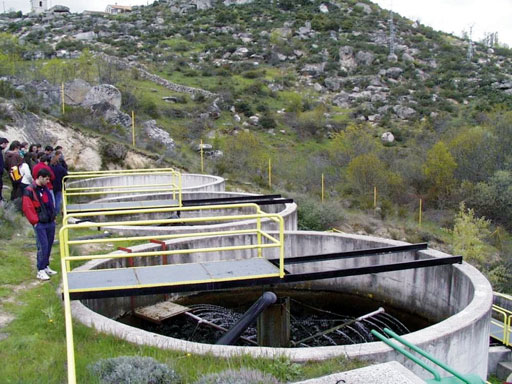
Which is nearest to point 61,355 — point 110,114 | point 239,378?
point 239,378

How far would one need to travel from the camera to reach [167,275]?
6551 mm

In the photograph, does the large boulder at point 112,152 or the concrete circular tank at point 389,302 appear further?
the large boulder at point 112,152

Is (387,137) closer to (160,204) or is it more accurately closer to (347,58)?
(347,58)

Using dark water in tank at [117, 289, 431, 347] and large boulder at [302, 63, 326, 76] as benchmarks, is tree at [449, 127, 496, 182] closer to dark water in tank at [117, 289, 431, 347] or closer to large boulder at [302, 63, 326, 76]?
dark water in tank at [117, 289, 431, 347]

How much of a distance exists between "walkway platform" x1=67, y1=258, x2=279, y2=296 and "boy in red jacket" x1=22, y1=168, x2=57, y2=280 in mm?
1071

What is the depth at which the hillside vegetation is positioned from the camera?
26.5 m

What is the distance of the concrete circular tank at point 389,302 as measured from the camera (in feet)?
17.1

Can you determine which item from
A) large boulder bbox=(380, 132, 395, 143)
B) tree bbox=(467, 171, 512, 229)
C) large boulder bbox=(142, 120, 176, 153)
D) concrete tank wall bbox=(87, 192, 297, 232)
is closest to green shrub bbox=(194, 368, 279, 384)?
concrete tank wall bbox=(87, 192, 297, 232)

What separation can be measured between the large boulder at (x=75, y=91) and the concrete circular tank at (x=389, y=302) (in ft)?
64.9

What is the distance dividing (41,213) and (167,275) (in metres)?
2.22

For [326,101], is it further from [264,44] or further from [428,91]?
[264,44]

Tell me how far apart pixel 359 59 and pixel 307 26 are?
42.2ft

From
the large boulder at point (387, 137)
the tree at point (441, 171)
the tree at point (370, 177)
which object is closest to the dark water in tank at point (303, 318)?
the tree at point (370, 177)

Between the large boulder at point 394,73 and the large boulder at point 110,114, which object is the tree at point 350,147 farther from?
the large boulder at point 394,73
